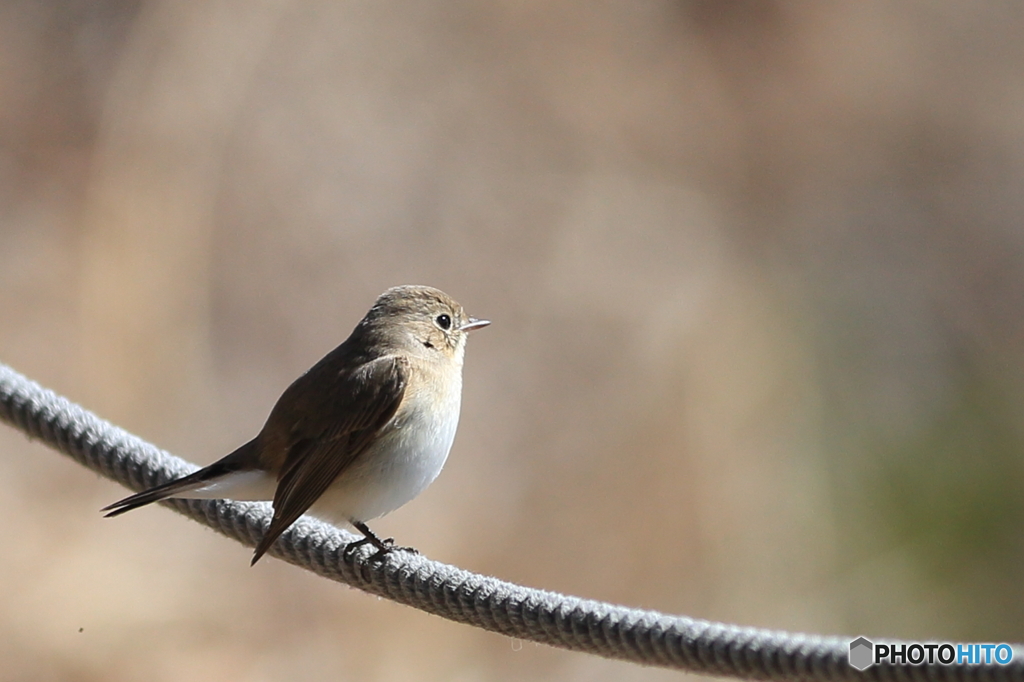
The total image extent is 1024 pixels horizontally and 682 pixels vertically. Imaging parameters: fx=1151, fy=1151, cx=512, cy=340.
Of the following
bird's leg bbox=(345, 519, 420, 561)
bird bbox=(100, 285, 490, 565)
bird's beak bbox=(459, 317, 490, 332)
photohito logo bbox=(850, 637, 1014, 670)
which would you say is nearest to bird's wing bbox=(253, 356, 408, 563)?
bird bbox=(100, 285, 490, 565)

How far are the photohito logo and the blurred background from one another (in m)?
3.23

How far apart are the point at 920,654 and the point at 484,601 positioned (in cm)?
65

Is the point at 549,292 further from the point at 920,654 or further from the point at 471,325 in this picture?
the point at 920,654

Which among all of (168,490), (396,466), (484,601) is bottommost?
(484,601)

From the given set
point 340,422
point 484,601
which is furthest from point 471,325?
point 484,601

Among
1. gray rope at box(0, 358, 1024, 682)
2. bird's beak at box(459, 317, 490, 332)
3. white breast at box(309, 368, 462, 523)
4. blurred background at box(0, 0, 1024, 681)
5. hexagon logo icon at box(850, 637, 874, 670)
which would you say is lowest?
hexagon logo icon at box(850, 637, 874, 670)

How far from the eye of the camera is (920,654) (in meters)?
1.50

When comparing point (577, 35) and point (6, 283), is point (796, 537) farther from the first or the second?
point (6, 283)

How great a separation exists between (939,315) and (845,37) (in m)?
1.67

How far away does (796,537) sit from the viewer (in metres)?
5.40

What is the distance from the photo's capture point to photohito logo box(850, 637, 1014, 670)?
1.38 metres

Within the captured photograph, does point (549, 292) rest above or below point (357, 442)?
above

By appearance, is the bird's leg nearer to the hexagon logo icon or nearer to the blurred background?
the hexagon logo icon

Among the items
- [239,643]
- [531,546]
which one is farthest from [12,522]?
[531,546]
